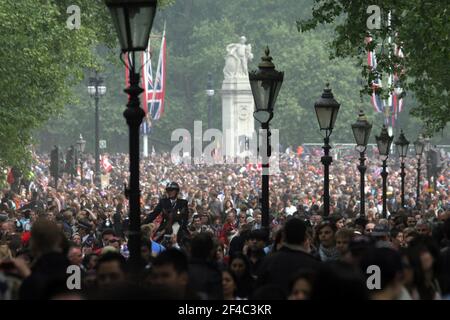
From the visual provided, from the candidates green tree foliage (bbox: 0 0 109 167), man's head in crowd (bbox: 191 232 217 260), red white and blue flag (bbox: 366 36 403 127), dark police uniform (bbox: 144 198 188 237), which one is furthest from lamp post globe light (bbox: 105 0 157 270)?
green tree foliage (bbox: 0 0 109 167)

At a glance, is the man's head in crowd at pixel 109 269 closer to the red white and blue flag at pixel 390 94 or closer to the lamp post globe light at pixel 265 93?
the lamp post globe light at pixel 265 93

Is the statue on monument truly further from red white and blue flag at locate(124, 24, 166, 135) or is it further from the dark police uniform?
the dark police uniform

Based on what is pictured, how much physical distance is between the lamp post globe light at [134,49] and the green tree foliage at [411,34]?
11.7m

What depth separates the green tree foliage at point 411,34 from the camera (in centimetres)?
2391

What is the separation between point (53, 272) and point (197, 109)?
8672 centimetres

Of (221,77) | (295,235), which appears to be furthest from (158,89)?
(295,235)

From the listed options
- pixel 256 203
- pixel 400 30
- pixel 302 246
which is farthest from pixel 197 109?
pixel 302 246

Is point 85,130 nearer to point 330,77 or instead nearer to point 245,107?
point 330,77

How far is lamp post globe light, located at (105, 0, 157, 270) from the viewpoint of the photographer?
37.9 ft

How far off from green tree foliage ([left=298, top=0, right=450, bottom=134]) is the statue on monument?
43.3 meters

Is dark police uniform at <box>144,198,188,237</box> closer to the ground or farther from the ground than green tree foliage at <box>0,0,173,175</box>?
closer to the ground

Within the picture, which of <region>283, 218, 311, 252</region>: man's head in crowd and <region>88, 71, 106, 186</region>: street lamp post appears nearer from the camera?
<region>283, 218, 311, 252</region>: man's head in crowd

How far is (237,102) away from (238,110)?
0.40 meters

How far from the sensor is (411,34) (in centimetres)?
2781
